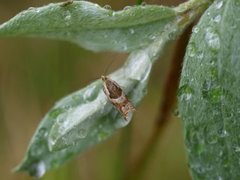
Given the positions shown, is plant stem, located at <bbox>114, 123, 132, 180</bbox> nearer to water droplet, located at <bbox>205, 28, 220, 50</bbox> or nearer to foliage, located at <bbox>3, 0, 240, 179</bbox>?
foliage, located at <bbox>3, 0, 240, 179</bbox>

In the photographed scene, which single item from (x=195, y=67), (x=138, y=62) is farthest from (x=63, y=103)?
(x=195, y=67)

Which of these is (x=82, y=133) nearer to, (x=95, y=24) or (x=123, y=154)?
(x=95, y=24)

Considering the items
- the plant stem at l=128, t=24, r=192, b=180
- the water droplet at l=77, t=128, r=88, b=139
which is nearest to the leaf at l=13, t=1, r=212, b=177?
the water droplet at l=77, t=128, r=88, b=139

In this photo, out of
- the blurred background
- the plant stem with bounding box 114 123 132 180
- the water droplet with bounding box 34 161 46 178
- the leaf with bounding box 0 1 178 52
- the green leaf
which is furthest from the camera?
the blurred background

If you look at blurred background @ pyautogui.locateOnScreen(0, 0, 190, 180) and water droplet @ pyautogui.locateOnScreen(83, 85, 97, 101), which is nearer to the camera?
water droplet @ pyautogui.locateOnScreen(83, 85, 97, 101)

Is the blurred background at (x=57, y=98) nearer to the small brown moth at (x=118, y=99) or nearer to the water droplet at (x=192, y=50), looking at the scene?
the small brown moth at (x=118, y=99)

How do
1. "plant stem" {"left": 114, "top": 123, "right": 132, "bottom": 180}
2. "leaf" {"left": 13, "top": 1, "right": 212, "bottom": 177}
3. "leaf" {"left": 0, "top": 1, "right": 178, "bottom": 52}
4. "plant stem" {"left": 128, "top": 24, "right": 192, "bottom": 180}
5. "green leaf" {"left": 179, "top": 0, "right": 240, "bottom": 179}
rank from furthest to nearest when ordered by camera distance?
"plant stem" {"left": 114, "top": 123, "right": 132, "bottom": 180} < "plant stem" {"left": 128, "top": 24, "right": 192, "bottom": 180} < "leaf" {"left": 13, "top": 1, "right": 212, "bottom": 177} < "leaf" {"left": 0, "top": 1, "right": 178, "bottom": 52} < "green leaf" {"left": 179, "top": 0, "right": 240, "bottom": 179}

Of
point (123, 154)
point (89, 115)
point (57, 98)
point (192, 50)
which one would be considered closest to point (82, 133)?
point (89, 115)
